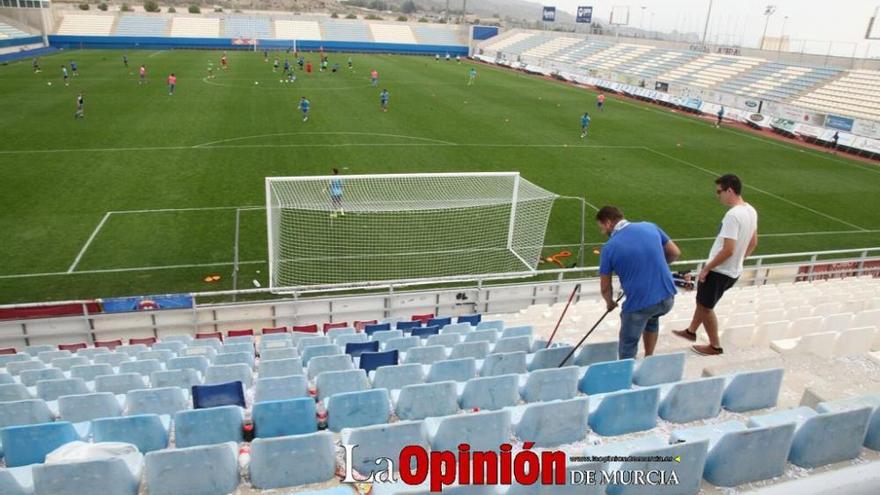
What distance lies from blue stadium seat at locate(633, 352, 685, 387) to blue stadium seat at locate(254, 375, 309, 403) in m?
3.20

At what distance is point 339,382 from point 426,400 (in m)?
1.10

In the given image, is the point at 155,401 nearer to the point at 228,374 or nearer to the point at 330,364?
the point at 228,374

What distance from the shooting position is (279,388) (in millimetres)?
5383

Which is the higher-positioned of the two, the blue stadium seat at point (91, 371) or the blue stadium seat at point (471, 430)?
the blue stadium seat at point (471, 430)

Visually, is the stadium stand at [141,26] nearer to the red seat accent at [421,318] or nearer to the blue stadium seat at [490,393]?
the red seat accent at [421,318]

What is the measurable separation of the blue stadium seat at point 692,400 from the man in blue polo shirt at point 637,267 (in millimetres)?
973

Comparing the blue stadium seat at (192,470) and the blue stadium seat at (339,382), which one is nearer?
the blue stadium seat at (192,470)

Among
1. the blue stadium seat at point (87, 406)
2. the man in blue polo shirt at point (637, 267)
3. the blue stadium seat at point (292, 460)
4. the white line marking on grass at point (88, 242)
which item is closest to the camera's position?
the blue stadium seat at point (292, 460)

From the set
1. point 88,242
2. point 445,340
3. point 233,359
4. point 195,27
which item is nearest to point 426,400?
point 445,340

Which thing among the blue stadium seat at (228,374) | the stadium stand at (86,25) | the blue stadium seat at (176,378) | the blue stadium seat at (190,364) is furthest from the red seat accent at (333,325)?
the stadium stand at (86,25)

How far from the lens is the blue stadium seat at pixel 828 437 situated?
11.3ft

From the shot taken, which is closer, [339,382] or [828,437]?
[828,437]

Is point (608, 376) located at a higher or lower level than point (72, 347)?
higher

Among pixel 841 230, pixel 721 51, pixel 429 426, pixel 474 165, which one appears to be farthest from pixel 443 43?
pixel 429 426
